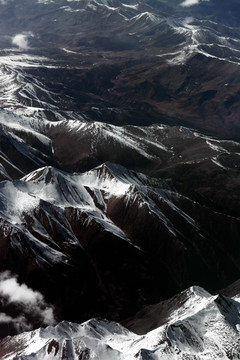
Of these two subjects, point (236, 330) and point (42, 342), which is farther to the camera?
point (236, 330)

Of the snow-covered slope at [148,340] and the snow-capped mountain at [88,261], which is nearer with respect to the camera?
the snow-covered slope at [148,340]

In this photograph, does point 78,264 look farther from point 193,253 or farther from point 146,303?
point 193,253

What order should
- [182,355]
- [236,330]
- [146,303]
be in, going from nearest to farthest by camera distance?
[182,355], [236,330], [146,303]

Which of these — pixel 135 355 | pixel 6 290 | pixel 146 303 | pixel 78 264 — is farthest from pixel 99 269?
pixel 135 355

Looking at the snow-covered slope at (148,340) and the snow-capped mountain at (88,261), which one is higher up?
the snow-covered slope at (148,340)

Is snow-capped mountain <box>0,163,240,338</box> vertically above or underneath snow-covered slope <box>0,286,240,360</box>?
underneath

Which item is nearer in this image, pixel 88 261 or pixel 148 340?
pixel 148 340

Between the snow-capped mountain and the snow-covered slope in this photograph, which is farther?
the snow-capped mountain

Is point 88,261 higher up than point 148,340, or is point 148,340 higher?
point 148,340
